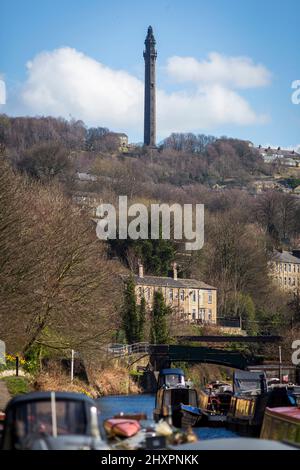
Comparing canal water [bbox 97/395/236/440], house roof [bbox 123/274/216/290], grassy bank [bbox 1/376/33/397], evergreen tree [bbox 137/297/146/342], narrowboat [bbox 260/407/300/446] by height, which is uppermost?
house roof [bbox 123/274/216/290]

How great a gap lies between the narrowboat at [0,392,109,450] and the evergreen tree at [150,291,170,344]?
83318 mm

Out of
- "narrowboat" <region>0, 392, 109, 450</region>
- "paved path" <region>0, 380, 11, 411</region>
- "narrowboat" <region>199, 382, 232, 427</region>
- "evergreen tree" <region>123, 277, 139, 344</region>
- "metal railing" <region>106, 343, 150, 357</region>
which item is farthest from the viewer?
"evergreen tree" <region>123, 277, 139, 344</region>

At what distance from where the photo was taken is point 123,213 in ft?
428

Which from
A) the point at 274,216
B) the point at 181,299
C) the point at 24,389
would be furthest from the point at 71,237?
the point at 274,216

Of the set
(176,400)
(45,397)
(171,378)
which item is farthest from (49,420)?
(171,378)

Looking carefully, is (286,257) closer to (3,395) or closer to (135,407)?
(135,407)

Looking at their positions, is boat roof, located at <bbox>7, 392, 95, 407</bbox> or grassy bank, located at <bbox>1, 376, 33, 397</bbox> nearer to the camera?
boat roof, located at <bbox>7, 392, 95, 407</bbox>

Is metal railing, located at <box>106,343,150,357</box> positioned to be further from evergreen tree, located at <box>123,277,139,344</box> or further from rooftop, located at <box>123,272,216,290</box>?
rooftop, located at <box>123,272,216,290</box>

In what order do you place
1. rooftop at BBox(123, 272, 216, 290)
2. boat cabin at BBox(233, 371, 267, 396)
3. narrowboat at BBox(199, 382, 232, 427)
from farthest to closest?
rooftop at BBox(123, 272, 216, 290), boat cabin at BBox(233, 371, 267, 396), narrowboat at BBox(199, 382, 232, 427)

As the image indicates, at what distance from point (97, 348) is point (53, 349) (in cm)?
275

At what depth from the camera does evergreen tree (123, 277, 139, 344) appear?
99312 mm

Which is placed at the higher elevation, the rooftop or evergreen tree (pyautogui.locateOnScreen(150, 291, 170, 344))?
the rooftop

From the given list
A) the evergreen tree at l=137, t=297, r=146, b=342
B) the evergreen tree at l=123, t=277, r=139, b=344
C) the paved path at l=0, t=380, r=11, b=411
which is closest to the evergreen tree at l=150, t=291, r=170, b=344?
the evergreen tree at l=137, t=297, r=146, b=342
